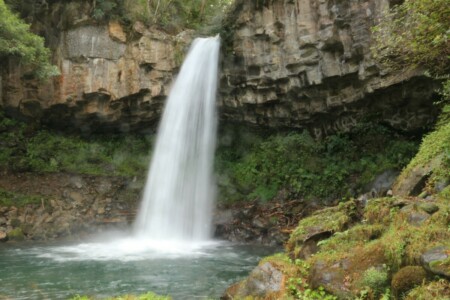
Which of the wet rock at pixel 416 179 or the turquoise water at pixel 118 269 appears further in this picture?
the turquoise water at pixel 118 269

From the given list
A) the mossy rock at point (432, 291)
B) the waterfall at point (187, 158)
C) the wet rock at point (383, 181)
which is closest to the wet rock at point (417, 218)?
the mossy rock at point (432, 291)

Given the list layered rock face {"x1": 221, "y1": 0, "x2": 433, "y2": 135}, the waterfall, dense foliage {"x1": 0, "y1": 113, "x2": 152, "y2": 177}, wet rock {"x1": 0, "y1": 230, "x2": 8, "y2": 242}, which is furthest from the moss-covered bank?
dense foliage {"x1": 0, "y1": 113, "x2": 152, "y2": 177}

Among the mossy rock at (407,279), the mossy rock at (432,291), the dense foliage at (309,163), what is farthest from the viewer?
the dense foliage at (309,163)

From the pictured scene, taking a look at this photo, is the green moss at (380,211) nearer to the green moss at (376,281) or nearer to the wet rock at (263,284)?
the green moss at (376,281)

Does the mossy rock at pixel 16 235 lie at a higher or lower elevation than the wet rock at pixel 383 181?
lower

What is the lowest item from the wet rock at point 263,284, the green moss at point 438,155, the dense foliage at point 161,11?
the wet rock at point 263,284

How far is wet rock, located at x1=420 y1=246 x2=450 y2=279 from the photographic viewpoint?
5.25 meters

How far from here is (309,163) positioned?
720 inches

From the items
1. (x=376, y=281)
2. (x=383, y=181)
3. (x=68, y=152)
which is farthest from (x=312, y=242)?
(x=68, y=152)

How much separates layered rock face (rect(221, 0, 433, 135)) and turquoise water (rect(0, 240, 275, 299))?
6.15 meters

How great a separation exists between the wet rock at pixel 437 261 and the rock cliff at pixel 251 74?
9.56 meters

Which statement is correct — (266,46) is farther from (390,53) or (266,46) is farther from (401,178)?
(401,178)

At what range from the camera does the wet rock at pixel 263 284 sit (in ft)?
22.5

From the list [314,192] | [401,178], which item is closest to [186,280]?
[401,178]
